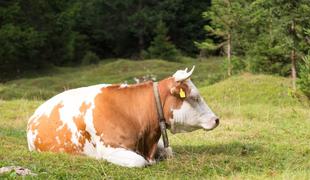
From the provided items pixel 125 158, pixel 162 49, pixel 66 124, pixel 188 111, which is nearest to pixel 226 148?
pixel 188 111

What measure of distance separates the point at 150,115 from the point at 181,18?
41.3 m

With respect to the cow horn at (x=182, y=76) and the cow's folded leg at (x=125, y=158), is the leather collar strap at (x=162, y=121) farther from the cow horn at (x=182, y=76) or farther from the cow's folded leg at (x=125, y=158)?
the cow's folded leg at (x=125, y=158)

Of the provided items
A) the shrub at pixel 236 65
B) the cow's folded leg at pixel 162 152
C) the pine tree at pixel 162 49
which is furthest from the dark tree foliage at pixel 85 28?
the cow's folded leg at pixel 162 152

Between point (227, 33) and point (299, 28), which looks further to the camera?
point (227, 33)

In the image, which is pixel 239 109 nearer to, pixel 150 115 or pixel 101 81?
pixel 150 115

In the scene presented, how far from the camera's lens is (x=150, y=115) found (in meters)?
7.69

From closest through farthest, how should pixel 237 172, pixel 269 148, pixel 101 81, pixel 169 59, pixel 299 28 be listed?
pixel 237 172 → pixel 269 148 → pixel 299 28 → pixel 101 81 → pixel 169 59

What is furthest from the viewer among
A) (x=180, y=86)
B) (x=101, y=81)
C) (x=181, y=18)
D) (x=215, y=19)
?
(x=181, y=18)

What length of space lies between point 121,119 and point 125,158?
0.61 m

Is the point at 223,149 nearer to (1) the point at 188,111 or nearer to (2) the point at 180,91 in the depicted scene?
(1) the point at 188,111

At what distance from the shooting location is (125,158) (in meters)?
7.09

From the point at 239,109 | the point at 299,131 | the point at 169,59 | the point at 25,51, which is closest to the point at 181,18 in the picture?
the point at 169,59

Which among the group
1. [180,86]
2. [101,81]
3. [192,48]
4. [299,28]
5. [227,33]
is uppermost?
[180,86]

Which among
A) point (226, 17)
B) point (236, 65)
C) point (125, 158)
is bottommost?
point (236, 65)
